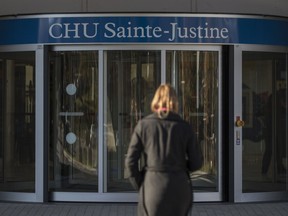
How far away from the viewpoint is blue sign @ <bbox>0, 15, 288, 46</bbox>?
953cm

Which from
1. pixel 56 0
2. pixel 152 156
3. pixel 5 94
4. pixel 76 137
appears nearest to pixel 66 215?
pixel 76 137

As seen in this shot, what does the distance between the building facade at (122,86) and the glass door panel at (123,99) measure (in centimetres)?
2

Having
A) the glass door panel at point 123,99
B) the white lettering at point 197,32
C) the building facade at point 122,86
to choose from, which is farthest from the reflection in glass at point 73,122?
the white lettering at point 197,32

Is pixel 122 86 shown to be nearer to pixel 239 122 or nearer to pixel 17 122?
pixel 17 122

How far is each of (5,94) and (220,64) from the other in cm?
343

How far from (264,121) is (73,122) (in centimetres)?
302

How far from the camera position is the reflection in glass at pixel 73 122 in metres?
9.87

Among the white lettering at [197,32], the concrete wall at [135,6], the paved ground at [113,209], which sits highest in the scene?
the concrete wall at [135,6]

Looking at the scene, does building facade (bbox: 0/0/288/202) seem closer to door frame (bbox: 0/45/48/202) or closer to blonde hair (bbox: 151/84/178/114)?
door frame (bbox: 0/45/48/202)

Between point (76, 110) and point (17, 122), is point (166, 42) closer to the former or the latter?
point (76, 110)

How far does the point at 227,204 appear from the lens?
9664mm

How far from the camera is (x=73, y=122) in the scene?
393 inches

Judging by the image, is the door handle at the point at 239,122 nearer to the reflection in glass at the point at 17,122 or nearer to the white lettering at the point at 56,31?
the white lettering at the point at 56,31

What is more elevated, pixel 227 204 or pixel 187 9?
pixel 187 9
